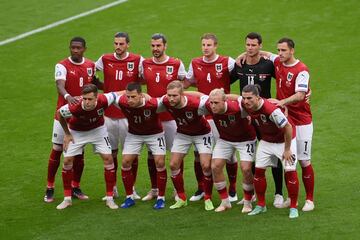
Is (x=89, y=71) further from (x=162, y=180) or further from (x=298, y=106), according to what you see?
(x=298, y=106)

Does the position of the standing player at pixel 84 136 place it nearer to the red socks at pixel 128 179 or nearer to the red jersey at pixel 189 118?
the red socks at pixel 128 179

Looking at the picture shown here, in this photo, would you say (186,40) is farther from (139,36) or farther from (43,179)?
(43,179)

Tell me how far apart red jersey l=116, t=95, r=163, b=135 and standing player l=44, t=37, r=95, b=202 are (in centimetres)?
89

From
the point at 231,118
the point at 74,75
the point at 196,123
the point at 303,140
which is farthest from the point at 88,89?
the point at 303,140

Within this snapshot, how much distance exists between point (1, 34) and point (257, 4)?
21.8 ft

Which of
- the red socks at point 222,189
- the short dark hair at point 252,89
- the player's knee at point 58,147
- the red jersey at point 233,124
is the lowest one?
the red socks at point 222,189

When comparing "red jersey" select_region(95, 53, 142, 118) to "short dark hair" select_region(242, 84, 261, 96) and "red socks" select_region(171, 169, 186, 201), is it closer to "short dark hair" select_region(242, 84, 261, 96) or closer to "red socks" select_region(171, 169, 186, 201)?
"red socks" select_region(171, 169, 186, 201)

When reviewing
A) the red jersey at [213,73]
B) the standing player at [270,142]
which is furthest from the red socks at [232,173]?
the red jersey at [213,73]

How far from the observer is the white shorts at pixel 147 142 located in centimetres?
1404

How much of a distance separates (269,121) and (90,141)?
2.90 m

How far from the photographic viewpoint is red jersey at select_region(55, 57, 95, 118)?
1431 cm

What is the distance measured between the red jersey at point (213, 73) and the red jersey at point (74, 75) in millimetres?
1709

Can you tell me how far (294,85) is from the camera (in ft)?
43.7

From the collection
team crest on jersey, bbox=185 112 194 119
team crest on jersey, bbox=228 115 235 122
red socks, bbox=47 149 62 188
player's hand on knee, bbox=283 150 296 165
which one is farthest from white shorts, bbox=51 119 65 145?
player's hand on knee, bbox=283 150 296 165
